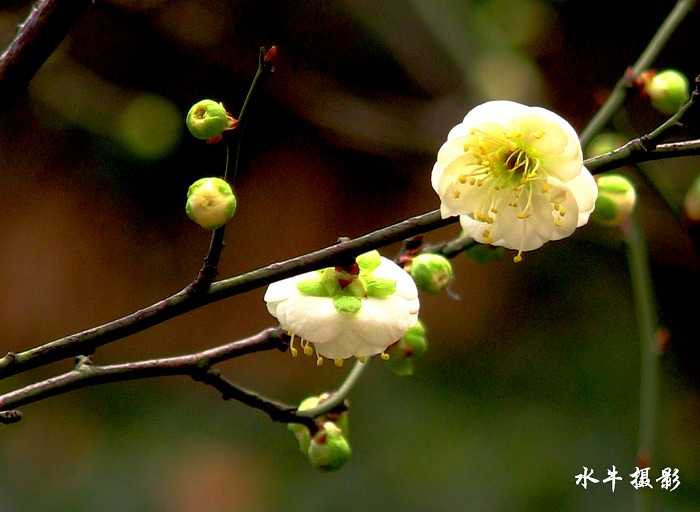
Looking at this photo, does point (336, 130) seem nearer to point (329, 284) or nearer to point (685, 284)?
point (685, 284)

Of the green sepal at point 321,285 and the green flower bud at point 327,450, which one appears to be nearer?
the green sepal at point 321,285

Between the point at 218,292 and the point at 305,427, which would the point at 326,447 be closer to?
the point at 305,427

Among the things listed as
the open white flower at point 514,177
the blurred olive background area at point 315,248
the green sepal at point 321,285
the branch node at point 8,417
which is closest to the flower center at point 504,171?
the open white flower at point 514,177

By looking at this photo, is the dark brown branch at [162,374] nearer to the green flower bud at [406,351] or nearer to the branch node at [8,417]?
the branch node at [8,417]

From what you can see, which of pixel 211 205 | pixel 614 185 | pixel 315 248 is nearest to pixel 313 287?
pixel 211 205

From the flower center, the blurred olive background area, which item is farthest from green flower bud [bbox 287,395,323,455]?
the blurred olive background area

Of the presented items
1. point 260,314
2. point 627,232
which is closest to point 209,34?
point 260,314

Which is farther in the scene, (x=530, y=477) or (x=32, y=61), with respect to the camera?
(x=530, y=477)
